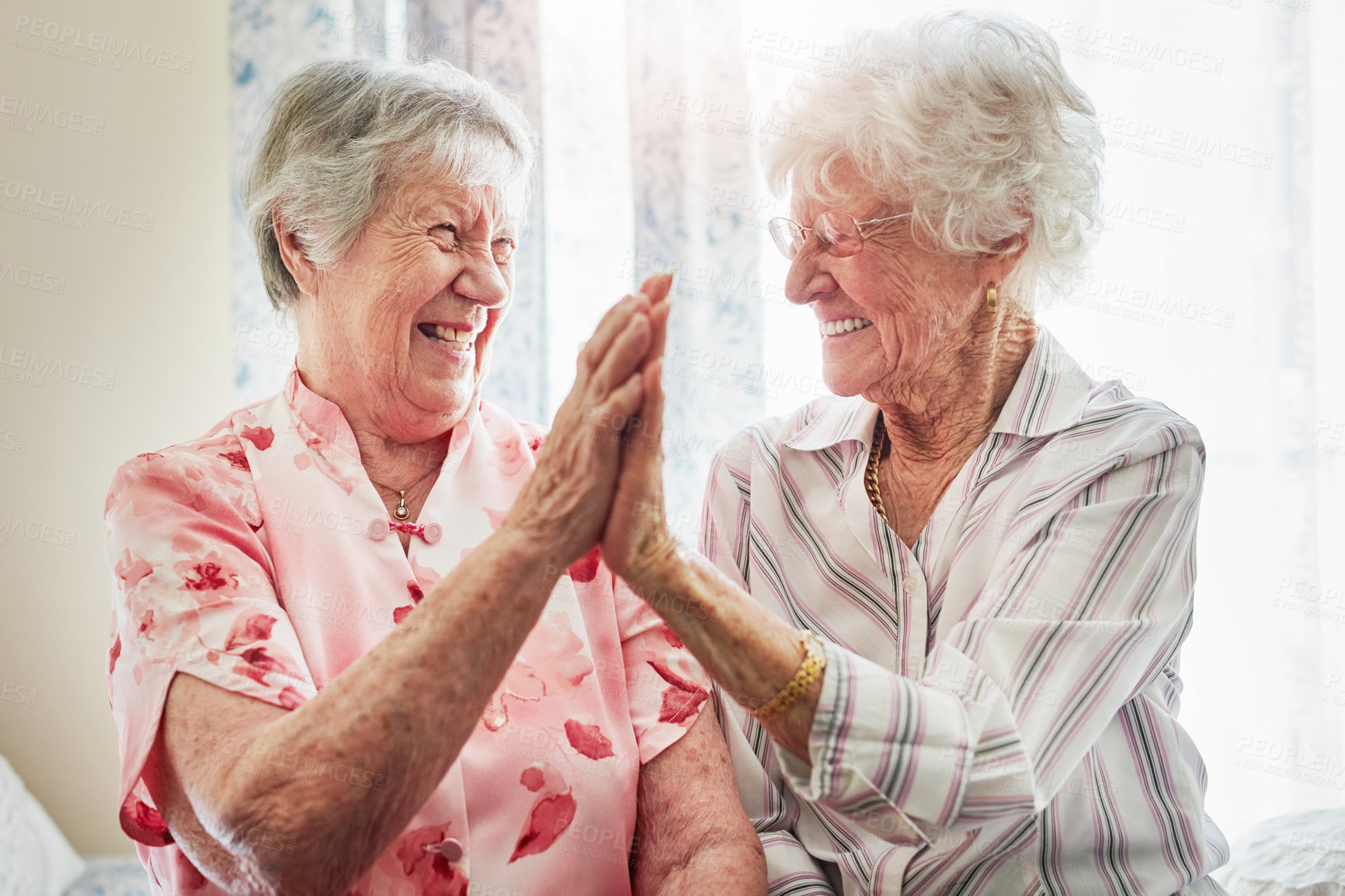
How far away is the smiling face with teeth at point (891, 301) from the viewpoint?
4.57 ft

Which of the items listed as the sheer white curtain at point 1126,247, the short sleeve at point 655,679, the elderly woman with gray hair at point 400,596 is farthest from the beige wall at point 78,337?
the short sleeve at point 655,679

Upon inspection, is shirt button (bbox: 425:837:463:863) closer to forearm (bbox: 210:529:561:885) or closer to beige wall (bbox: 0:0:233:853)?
forearm (bbox: 210:529:561:885)

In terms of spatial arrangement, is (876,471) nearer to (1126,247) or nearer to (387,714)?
(387,714)

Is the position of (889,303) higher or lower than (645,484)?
higher

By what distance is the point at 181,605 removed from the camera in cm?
107

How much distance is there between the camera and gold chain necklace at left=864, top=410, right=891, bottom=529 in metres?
1.45

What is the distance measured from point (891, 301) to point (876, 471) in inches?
10.7

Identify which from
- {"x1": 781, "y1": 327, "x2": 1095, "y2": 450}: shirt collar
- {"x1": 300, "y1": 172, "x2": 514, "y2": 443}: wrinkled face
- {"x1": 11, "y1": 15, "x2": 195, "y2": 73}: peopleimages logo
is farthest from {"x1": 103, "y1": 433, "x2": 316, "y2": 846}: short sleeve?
{"x1": 11, "y1": 15, "x2": 195, "y2": 73}: peopleimages logo

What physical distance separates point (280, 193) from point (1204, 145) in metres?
1.78

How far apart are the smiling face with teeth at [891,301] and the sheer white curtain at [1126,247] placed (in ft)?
1.62

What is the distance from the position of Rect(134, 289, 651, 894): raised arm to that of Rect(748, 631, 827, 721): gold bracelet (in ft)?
0.86

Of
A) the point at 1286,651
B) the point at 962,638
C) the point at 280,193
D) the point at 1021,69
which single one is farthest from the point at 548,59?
the point at 1286,651

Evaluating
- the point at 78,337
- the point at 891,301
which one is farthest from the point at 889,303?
Answer: the point at 78,337

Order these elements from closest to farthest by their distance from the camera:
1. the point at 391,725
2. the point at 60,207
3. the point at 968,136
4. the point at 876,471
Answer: the point at 391,725 → the point at 968,136 → the point at 876,471 → the point at 60,207
